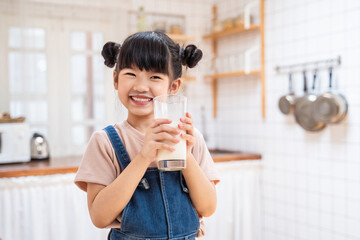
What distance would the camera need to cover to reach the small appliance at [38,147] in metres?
2.83

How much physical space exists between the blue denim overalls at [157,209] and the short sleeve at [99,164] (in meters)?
0.02

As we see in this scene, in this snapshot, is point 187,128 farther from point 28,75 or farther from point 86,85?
point 86,85

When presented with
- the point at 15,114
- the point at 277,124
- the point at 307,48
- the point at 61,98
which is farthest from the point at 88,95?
the point at 307,48

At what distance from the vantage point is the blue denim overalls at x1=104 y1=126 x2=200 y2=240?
95cm

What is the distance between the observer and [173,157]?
89 cm

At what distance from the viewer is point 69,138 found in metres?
3.21

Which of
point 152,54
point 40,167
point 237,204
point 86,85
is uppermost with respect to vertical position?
point 86,85

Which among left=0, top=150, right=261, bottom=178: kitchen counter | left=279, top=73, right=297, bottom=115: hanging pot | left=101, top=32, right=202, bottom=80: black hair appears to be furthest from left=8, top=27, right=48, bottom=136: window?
left=101, top=32, right=202, bottom=80: black hair

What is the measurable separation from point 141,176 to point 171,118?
0.49ft

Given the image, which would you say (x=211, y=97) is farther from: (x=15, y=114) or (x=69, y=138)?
(x=15, y=114)

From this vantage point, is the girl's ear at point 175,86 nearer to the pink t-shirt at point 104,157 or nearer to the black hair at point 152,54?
the black hair at point 152,54

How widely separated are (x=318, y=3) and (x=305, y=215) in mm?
1449

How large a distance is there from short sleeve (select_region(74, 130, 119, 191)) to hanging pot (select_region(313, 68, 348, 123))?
1848 mm

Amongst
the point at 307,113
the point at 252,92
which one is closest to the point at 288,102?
the point at 307,113
